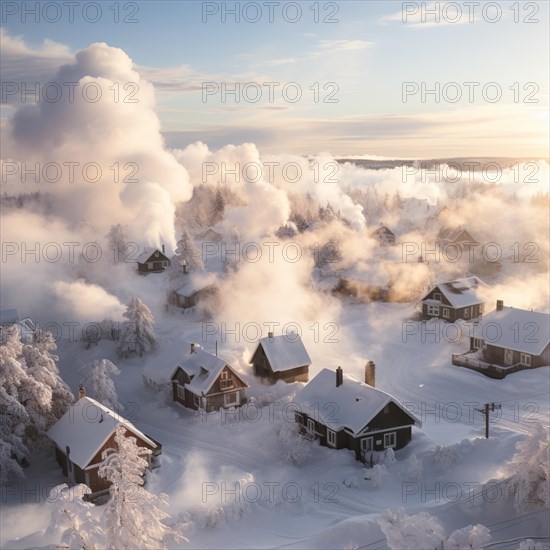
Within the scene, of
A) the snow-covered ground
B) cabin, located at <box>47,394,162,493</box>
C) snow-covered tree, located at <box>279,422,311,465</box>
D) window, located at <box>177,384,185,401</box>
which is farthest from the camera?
window, located at <box>177,384,185,401</box>

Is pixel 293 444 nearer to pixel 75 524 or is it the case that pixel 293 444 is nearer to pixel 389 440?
pixel 389 440

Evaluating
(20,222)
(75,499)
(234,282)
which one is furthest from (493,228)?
(75,499)

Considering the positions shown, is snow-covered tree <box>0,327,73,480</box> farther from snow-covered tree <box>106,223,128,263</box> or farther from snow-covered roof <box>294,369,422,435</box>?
snow-covered tree <box>106,223,128,263</box>

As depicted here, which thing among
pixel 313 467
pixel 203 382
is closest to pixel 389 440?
pixel 313 467

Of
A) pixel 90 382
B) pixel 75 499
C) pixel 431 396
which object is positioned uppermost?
pixel 75 499

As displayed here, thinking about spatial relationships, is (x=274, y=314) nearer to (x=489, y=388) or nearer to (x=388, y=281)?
(x=388, y=281)

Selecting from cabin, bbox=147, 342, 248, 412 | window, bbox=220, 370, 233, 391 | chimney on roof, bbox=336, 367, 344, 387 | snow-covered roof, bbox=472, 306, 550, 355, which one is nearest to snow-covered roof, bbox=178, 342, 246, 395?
cabin, bbox=147, 342, 248, 412

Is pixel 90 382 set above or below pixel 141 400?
above
